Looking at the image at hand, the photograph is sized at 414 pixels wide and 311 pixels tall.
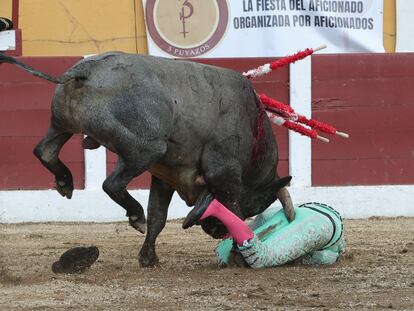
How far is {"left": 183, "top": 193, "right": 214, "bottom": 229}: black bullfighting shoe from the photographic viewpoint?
5.07 meters

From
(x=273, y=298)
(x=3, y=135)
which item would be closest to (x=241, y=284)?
(x=273, y=298)

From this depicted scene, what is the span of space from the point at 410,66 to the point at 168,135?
4.04 m

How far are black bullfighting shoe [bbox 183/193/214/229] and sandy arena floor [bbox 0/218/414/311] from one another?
28 centimetres

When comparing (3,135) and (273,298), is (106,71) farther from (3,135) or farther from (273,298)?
(3,135)

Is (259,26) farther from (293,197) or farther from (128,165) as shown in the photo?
(128,165)

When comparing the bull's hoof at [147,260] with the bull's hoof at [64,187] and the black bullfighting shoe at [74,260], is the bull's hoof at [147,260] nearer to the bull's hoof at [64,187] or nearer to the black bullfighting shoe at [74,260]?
the black bullfighting shoe at [74,260]

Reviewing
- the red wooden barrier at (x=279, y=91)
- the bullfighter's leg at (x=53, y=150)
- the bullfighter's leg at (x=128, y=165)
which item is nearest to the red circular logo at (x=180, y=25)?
the red wooden barrier at (x=279, y=91)

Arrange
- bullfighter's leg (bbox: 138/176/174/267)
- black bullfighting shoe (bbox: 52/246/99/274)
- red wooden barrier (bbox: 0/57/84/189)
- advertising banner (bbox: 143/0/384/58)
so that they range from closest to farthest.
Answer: black bullfighting shoe (bbox: 52/246/99/274) < bullfighter's leg (bbox: 138/176/174/267) < red wooden barrier (bbox: 0/57/84/189) < advertising banner (bbox: 143/0/384/58)

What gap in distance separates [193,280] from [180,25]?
4798 mm

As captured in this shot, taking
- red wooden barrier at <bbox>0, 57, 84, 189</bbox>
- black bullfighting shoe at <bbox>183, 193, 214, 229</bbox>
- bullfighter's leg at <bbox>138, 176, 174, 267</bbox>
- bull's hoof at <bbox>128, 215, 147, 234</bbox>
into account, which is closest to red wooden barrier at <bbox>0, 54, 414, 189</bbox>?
red wooden barrier at <bbox>0, 57, 84, 189</bbox>

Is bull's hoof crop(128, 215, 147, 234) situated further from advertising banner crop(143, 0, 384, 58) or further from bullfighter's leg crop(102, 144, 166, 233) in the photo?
advertising banner crop(143, 0, 384, 58)

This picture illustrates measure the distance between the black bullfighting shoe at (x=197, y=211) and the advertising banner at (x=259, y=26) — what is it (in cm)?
403

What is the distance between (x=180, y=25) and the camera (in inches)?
372

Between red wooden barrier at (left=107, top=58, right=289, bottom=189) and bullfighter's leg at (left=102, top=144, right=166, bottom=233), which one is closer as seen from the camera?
bullfighter's leg at (left=102, top=144, right=166, bottom=233)
